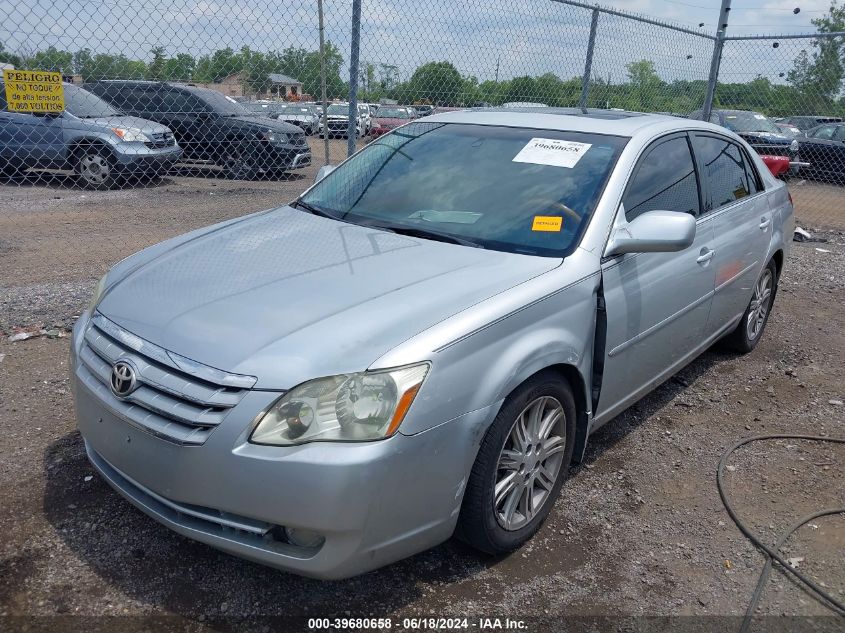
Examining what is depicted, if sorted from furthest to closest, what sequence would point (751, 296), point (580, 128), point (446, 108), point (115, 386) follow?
point (446, 108), point (751, 296), point (580, 128), point (115, 386)

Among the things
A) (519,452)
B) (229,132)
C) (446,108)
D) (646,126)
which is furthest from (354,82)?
(229,132)

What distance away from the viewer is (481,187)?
351cm

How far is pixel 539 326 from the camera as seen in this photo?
110 inches

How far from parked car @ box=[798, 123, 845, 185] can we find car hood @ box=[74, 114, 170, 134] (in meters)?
14.3

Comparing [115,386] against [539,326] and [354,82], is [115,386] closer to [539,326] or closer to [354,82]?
[539,326]

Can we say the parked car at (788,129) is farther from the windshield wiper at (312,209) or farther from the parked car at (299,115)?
the windshield wiper at (312,209)

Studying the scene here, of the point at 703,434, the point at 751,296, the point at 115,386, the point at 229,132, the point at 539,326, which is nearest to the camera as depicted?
the point at 115,386

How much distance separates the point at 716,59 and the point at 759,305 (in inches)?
216

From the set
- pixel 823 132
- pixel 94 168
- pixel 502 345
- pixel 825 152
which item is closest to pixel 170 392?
pixel 502 345

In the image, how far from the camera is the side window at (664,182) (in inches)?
139

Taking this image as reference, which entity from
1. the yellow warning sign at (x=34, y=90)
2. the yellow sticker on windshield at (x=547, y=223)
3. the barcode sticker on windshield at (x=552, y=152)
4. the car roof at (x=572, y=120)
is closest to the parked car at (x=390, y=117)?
the yellow warning sign at (x=34, y=90)

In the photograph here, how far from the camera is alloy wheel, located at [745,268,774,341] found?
5.19 metres

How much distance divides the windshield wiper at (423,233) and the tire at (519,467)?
70cm

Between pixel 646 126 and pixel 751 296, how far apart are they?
1836 mm
